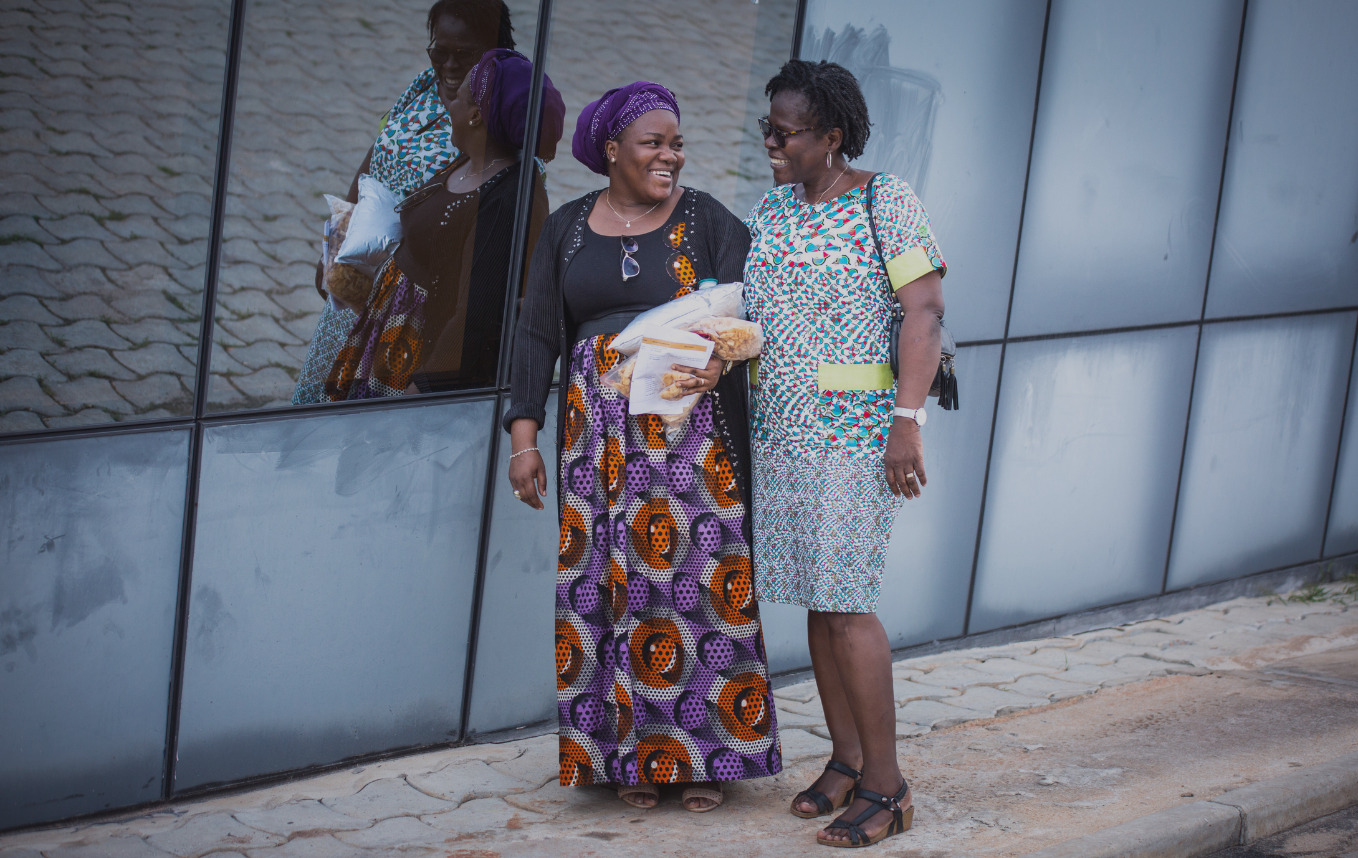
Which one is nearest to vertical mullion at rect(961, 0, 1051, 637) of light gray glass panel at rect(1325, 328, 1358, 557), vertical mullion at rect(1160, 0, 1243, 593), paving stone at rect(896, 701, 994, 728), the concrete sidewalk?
the concrete sidewalk

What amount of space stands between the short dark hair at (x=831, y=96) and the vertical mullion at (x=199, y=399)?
1.49 metres

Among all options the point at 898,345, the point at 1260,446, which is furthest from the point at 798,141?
the point at 1260,446

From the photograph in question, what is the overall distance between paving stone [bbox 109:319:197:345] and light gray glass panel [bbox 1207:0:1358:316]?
468cm

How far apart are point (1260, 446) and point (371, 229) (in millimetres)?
4706

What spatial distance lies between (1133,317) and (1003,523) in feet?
3.73

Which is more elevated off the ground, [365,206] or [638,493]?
[365,206]

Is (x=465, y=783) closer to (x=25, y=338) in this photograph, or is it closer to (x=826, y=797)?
(x=826, y=797)

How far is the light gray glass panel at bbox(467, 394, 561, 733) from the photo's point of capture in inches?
173

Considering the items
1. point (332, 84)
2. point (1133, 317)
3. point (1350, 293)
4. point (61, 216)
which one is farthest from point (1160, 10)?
point (61, 216)

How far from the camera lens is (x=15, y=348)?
341 centimetres

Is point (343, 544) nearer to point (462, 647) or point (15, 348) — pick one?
point (462, 647)

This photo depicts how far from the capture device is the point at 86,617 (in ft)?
11.7

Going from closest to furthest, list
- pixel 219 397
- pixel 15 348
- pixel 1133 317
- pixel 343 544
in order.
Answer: pixel 15 348 → pixel 219 397 → pixel 343 544 → pixel 1133 317

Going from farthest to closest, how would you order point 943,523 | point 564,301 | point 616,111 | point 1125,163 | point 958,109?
1. point 1125,163
2. point 943,523
3. point 958,109
4. point 564,301
5. point 616,111
